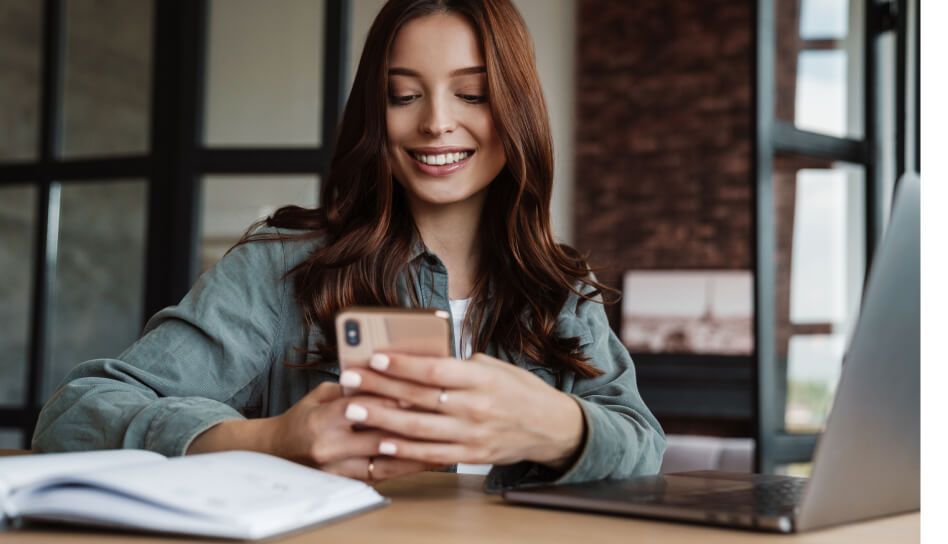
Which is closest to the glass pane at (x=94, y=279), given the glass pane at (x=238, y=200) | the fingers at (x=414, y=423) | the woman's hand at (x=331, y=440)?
the glass pane at (x=238, y=200)

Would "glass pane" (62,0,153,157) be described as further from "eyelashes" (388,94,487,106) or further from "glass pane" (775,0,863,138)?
"eyelashes" (388,94,487,106)

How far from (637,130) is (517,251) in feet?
17.3

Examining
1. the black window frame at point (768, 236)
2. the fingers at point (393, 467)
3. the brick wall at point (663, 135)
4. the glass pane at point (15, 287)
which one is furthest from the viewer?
the brick wall at point (663, 135)

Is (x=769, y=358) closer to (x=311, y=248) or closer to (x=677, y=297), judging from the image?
(x=311, y=248)

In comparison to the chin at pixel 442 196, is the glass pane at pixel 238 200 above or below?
above

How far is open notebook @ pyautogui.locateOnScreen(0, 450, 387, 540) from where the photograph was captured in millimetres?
665

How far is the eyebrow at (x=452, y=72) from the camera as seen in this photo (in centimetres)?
138

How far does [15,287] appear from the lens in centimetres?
360

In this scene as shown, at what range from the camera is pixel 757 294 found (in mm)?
2768

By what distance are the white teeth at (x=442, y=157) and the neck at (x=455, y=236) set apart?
11 cm

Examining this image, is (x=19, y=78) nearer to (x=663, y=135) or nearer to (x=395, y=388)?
(x=395, y=388)

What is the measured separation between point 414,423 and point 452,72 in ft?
2.18

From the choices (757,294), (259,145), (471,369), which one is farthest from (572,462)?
(259,145)

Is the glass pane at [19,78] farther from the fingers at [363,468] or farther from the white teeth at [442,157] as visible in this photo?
the fingers at [363,468]
